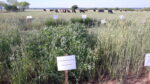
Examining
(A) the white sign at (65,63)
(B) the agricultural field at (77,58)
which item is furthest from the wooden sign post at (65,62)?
(B) the agricultural field at (77,58)

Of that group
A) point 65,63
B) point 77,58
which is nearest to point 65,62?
point 65,63

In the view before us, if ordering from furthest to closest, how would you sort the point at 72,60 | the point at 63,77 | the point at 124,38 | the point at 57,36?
the point at 124,38, the point at 57,36, the point at 63,77, the point at 72,60

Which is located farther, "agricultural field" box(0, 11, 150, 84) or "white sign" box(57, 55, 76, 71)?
"agricultural field" box(0, 11, 150, 84)


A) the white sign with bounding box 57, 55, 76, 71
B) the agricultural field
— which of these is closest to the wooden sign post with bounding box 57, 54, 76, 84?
the white sign with bounding box 57, 55, 76, 71

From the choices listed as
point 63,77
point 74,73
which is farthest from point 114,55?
point 63,77

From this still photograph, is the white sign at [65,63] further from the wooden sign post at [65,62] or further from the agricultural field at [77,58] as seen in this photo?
the agricultural field at [77,58]

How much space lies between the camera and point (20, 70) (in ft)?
7.02

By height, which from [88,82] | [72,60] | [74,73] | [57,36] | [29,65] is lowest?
[88,82]

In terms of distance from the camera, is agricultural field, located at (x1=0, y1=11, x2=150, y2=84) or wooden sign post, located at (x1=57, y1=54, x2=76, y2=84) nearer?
wooden sign post, located at (x1=57, y1=54, x2=76, y2=84)

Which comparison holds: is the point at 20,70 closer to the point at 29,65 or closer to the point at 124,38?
the point at 29,65

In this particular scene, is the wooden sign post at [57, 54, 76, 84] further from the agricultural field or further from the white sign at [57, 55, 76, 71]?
the agricultural field

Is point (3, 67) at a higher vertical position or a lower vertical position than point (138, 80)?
higher

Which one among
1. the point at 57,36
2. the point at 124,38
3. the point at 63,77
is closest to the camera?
the point at 63,77

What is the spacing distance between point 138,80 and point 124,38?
79 cm
